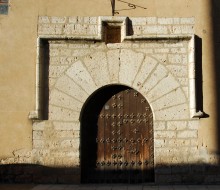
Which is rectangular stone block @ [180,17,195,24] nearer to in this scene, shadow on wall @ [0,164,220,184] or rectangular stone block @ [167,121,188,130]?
rectangular stone block @ [167,121,188,130]

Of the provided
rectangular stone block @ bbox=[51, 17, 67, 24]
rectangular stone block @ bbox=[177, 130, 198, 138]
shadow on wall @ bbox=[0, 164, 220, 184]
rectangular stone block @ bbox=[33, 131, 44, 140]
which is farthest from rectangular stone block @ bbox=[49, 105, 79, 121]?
rectangular stone block @ bbox=[177, 130, 198, 138]

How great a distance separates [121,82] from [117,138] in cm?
95

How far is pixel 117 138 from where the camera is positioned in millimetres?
6059

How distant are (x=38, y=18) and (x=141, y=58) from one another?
6.22 ft

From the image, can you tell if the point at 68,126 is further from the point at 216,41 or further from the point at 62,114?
the point at 216,41

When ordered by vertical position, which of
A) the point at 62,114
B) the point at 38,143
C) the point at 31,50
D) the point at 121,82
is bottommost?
the point at 38,143

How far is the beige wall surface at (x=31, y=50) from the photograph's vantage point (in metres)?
5.93

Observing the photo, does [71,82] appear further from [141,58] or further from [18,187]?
[18,187]

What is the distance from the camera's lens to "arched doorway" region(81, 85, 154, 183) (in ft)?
19.7

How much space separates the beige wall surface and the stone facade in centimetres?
13

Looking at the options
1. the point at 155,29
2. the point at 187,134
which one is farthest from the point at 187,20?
the point at 187,134

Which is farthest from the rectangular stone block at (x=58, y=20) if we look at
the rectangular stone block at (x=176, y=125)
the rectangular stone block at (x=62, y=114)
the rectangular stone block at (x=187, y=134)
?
the rectangular stone block at (x=187, y=134)

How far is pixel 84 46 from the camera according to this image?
6113 mm

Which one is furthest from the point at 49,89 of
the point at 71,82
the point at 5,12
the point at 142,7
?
the point at 142,7
